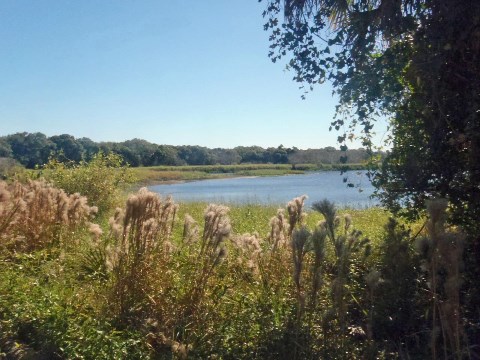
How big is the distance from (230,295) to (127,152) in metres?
23.2

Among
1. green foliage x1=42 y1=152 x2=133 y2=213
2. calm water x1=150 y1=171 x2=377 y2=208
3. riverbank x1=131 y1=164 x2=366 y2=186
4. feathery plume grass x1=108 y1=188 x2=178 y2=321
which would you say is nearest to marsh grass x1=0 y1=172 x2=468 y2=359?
feathery plume grass x1=108 y1=188 x2=178 y2=321

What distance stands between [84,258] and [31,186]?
2302mm

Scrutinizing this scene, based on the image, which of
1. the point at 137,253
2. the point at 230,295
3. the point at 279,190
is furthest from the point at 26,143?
the point at 230,295

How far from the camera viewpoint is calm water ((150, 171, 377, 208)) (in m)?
10.3

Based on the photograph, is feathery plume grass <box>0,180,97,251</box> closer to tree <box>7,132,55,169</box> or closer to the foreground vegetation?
the foreground vegetation

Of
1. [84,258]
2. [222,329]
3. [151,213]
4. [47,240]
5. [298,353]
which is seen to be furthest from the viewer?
[47,240]

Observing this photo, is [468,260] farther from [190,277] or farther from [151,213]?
[151,213]

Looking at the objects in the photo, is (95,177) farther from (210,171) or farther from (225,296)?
(210,171)

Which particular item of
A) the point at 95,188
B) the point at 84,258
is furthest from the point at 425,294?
the point at 95,188

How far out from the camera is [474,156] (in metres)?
4.75

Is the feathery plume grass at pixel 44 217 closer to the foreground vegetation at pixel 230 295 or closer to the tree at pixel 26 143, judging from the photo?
the foreground vegetation at pixel 230 295

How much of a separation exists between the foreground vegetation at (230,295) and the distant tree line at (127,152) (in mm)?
3365

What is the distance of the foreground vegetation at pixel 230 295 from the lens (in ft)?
12.0

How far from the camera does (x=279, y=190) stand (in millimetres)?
31625
